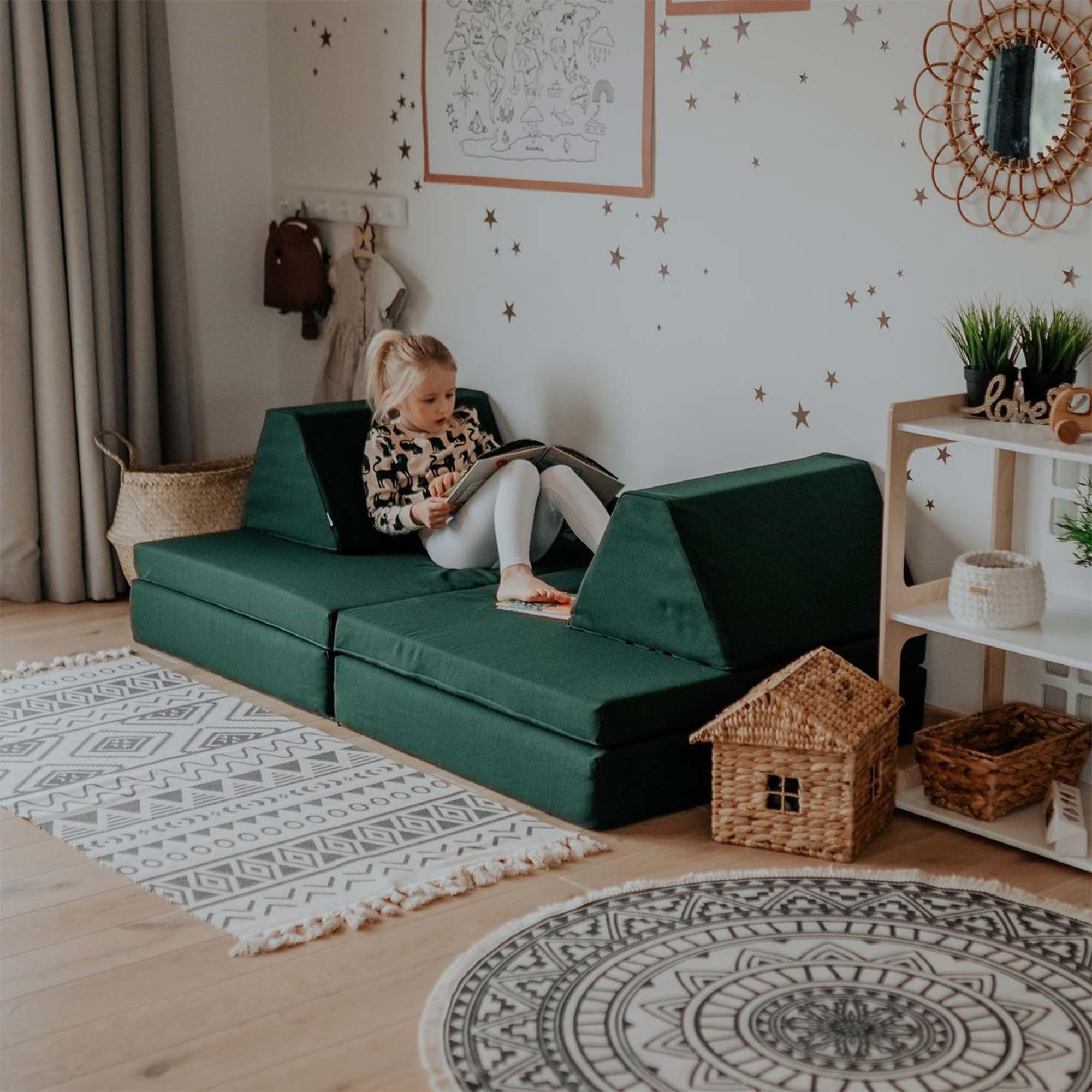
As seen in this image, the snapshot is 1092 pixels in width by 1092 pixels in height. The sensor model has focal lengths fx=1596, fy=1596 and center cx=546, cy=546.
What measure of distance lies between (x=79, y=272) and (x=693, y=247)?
5.76 ft

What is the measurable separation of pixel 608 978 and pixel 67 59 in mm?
3077

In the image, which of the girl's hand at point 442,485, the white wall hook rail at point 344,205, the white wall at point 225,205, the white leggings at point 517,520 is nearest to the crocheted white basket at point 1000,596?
the white leggings at point 517,520

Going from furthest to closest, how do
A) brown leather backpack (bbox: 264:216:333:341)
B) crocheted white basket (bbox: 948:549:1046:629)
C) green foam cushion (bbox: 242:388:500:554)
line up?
brown leather backpack (bbox: 264:216:333:341)
green foam cushion (bbox: 242:388:500:554)
crocheted white basket (bbox: 948:549:1046:629)

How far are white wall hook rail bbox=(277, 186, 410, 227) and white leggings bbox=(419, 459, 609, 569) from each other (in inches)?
45.0

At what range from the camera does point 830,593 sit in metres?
3.24

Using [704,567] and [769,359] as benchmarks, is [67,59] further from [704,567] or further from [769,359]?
[704,567]

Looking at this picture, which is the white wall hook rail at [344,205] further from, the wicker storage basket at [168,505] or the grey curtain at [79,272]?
the wicker storage basket at [168,505]

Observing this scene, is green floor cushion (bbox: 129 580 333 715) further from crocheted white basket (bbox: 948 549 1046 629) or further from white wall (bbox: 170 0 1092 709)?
crocheted white basket (bbox: 948 549 1046 629)

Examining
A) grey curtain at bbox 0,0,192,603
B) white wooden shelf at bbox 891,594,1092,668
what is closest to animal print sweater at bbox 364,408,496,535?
grey curtain at bbox 0,0,192,603

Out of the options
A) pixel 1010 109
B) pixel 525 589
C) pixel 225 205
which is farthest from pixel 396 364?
pixel 1010 109

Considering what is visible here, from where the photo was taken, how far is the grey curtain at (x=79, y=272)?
4297 millimetres

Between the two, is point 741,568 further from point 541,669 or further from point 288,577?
point 288,577

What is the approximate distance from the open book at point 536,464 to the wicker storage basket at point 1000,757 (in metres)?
1.05

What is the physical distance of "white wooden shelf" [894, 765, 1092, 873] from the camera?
278 centimetres
